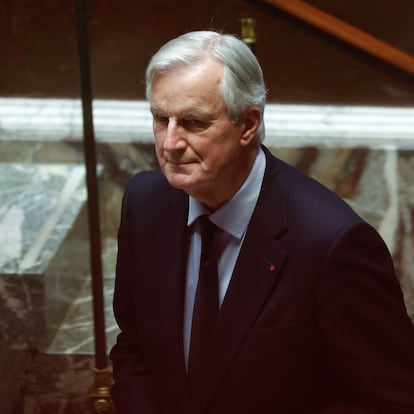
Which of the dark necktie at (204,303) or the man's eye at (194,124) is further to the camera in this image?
the dark necktie at (204,303)

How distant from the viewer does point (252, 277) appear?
192cm

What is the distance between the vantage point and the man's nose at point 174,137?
181cm

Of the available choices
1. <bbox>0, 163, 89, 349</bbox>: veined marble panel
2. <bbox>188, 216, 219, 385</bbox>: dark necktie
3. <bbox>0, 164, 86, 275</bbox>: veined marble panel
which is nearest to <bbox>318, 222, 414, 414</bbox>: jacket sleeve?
<bbox>188, 216, 219, 385</bbox>: dark necktie

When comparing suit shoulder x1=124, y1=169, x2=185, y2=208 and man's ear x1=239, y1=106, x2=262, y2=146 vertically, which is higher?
man's ear x1=239, y1=106, x2=262, y2=146

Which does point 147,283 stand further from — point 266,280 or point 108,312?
point 108,312

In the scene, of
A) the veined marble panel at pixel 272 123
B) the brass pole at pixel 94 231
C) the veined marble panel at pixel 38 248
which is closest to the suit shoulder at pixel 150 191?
the brass pole at pixel 94 231

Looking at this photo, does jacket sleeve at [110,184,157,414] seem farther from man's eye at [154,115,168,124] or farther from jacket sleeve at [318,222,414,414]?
jacket sleeve at [318,222,414,414]

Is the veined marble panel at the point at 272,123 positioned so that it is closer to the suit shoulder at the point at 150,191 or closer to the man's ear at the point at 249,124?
the suit shoulder at the point at 150,191

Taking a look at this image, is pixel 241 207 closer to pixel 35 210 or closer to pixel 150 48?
pixel 35 210

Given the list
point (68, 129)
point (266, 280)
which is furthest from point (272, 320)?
point (68, 129)

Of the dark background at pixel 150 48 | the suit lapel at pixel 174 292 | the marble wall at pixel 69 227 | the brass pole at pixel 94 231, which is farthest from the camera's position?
the dark background at pixel 150 48

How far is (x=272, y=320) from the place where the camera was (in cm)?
190

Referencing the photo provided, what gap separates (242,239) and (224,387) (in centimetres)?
31

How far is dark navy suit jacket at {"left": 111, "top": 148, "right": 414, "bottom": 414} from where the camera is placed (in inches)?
72.2
